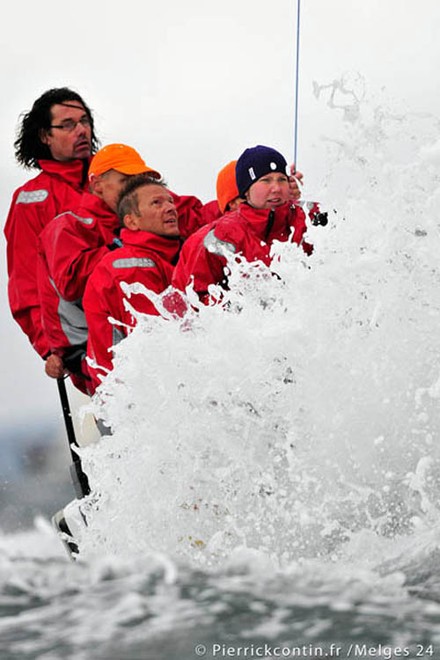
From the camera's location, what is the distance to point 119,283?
4.13 m

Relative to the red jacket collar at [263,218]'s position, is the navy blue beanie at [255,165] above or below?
above

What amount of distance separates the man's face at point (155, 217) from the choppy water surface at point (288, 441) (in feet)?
2.91

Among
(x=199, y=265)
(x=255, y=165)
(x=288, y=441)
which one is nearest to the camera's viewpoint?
(x=288, y=441)

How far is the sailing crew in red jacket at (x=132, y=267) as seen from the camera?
4.19 m

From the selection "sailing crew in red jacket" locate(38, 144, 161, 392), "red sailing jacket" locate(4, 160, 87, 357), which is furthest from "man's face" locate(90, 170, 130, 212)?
"red sailing jacket" locate(4, 160, 87, 357)

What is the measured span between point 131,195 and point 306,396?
63.0 inches

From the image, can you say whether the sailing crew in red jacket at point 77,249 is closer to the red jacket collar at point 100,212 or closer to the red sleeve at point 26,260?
the red jacket collar at point 100,212

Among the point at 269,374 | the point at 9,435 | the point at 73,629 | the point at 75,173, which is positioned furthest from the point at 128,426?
the point at 9,435

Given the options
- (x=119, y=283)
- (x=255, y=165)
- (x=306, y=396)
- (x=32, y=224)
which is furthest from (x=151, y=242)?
(x=306, y=396)

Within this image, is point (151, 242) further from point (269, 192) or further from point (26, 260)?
point (26, 260)

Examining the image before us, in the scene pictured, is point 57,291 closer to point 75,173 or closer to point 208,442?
point 75,173

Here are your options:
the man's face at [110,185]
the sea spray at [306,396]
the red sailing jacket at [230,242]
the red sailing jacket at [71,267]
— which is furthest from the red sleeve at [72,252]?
the sea spray at [306,396]

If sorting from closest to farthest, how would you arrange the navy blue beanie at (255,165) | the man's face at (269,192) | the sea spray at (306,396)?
the sea spray at (306,396) → the man's face at (269,192) → the navy blue beanie at (255,165)

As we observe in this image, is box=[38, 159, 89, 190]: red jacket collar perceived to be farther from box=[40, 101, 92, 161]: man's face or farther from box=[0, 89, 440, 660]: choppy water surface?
box=[0, 89, 440, 660]: choppy water surface
